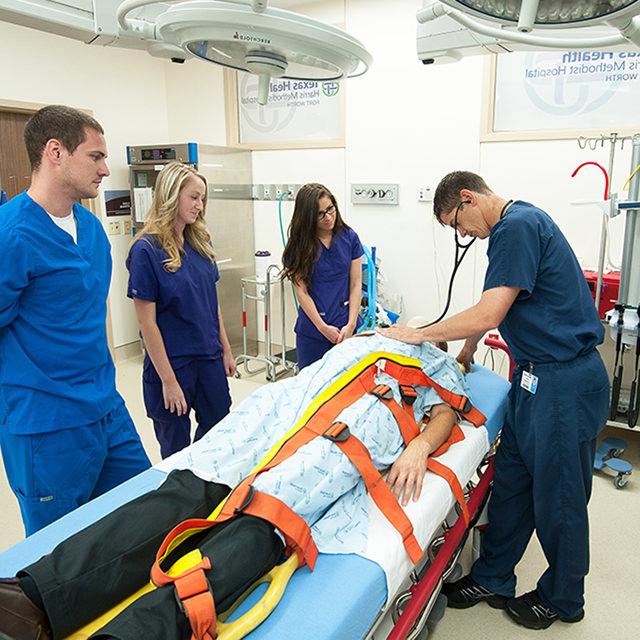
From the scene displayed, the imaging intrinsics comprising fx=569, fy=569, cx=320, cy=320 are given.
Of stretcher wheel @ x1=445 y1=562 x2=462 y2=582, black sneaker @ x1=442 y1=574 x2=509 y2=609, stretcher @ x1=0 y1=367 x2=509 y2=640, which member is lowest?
black sneaker @ x1=442 y1=574 x2=509 y2=609

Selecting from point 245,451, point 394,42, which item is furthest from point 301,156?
point 245,451

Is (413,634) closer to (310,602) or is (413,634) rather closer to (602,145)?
(310,602)

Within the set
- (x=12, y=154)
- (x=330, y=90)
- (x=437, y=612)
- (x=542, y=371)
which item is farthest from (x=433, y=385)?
(x=12, y=154)

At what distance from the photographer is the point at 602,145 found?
2982mm

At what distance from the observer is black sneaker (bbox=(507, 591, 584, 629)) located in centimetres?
184

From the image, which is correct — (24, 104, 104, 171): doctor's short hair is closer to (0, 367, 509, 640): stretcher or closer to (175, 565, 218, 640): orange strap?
(0, 367, 509, 640): stretcher

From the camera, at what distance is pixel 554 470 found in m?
1.73

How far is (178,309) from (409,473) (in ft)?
3.45

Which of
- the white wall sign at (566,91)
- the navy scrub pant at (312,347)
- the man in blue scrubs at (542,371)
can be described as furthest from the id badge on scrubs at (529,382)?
the white wall sign at (566,91)

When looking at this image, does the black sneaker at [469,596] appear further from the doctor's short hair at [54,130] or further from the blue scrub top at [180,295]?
the doctor's short hair at [54,130]

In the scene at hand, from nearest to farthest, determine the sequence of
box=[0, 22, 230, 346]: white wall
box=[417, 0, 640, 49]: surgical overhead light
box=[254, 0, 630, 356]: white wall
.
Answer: box=[417, 0, 640, 49]: surgical overhead light
box=[254, 0, 630, 356]: white wall
box=[0, 22, 230, 346]: white wall

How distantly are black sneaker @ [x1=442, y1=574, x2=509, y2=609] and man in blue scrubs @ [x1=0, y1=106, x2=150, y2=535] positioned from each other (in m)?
1.25

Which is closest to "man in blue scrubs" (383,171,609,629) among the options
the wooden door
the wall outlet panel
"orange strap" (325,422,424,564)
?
"orange strap" (325,422,424,564)

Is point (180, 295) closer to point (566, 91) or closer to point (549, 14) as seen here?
point (549, 14)
